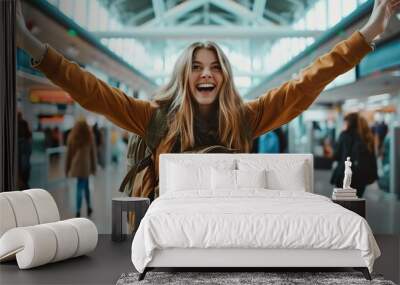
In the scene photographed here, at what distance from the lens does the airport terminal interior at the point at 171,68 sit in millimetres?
7031

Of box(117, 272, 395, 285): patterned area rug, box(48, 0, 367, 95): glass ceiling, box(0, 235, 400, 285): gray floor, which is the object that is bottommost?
box(0, 235, 400, 285): gray floor

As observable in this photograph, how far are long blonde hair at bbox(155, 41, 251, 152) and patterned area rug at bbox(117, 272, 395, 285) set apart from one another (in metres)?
2.26

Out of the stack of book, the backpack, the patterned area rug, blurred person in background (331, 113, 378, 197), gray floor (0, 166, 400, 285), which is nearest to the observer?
the patterned area rug

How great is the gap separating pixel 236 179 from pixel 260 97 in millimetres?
1172

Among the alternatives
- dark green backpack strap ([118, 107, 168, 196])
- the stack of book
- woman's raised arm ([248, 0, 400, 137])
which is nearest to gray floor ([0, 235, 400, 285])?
the stack of book

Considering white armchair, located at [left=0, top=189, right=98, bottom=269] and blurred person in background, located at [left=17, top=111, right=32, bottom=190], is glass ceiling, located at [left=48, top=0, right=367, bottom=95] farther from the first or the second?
white armchair, located at [left=0, top=189, right=98, bottom=269]

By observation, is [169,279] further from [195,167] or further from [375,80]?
[375,80]

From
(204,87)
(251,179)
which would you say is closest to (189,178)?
(251,179)

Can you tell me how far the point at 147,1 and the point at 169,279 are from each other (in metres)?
3.48

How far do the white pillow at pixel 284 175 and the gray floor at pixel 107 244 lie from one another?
64 cm

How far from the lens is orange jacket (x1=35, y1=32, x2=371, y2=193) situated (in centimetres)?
700

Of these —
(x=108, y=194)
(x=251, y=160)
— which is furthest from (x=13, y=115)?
(x=251, y=160)

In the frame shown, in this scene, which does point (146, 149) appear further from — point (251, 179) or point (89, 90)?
point (251, 179)

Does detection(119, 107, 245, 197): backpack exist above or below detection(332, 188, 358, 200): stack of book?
above
